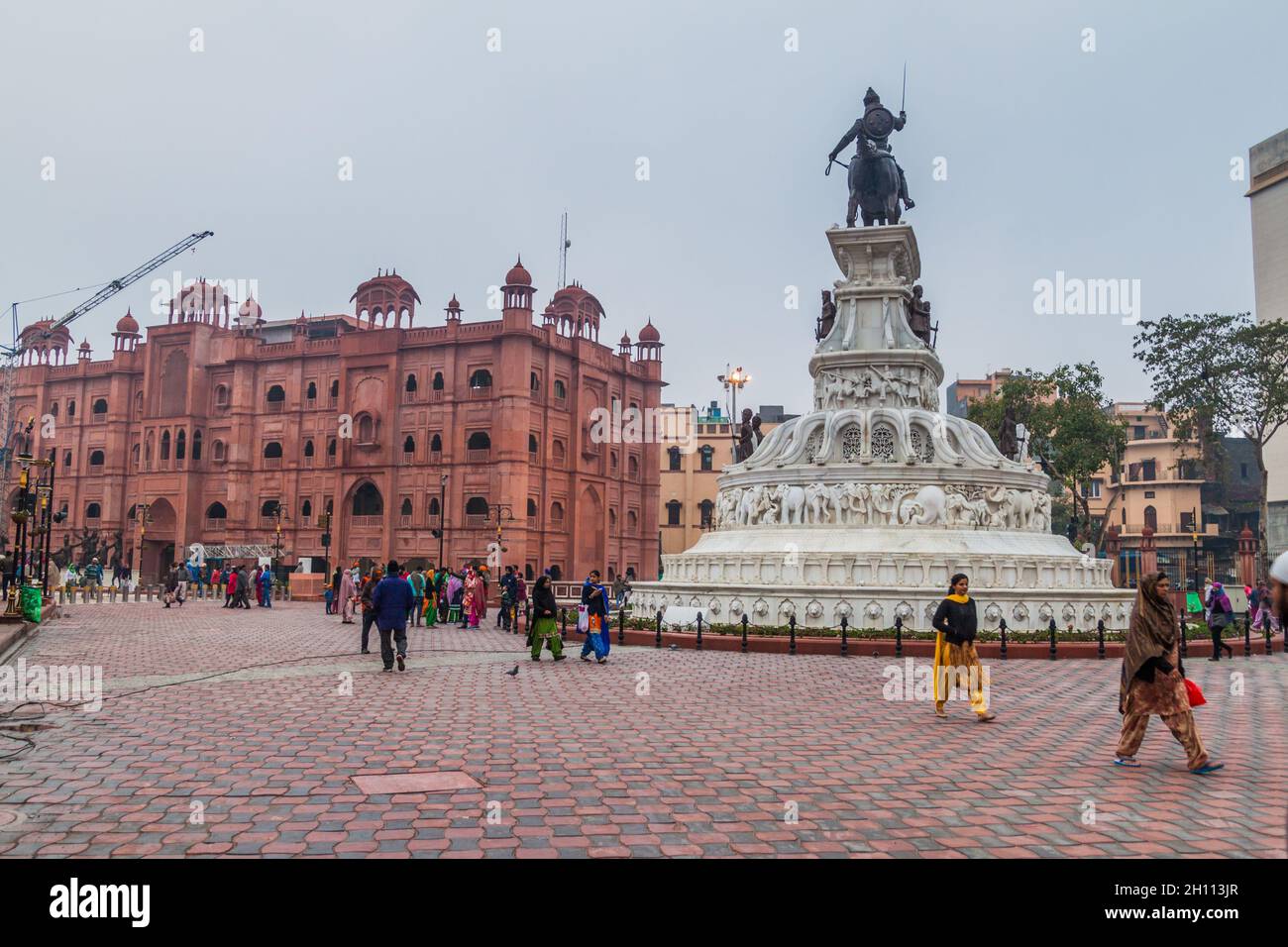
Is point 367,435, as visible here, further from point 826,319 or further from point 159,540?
point 826,319

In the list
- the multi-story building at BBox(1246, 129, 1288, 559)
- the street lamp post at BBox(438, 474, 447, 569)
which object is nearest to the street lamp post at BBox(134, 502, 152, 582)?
the street lamp post at BBox(438, 474, 447, 569)

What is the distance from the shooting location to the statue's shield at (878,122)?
27641 mm

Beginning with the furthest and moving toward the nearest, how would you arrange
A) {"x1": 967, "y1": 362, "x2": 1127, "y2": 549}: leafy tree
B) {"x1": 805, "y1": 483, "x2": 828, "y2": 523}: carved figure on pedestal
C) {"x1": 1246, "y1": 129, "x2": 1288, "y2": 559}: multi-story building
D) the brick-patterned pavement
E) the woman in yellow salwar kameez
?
{"x1": 1246, "y1": 129, "x2": 1288, "y2": 559}: multi-story building, {"x1": 967, "y1": 362, "x2": 1127, "y2": 549}: leafy tree, {"x1": 805, "y1": 483, "x2": 828, "y2": 523}: carved figure on pedestal, the woman in yellow salwar kameez, the brick-patterned pavement

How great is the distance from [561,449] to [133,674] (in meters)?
43.9

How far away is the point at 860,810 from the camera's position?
6117mm

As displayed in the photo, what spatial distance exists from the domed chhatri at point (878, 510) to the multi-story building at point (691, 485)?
134 ft

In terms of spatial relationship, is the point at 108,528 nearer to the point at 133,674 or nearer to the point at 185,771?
the point at 133,674

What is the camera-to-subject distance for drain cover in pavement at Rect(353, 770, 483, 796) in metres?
6.45

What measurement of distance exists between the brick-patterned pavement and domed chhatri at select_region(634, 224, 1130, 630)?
5.42 meters

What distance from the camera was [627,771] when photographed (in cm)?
716

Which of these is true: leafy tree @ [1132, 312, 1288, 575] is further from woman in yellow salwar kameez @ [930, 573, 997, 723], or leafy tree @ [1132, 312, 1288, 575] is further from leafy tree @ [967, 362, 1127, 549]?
woman in yellow salwar kameez @ [930, 573, 997, 723]

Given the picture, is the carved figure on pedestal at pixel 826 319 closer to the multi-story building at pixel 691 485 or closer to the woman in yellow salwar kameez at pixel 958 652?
the woman in yellow salwar kameez at pixel 958 652

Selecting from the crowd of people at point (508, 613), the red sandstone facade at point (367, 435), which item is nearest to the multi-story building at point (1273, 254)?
the red sandstone facade at point (367, 435)
